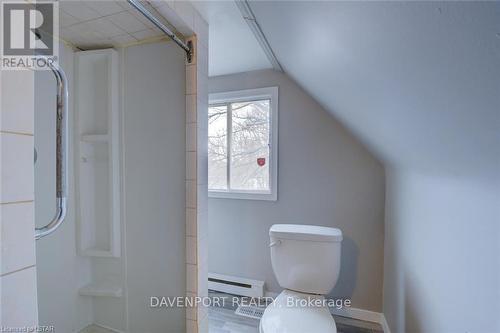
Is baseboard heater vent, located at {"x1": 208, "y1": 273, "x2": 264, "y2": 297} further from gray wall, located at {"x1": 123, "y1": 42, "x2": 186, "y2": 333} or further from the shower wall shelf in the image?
the shower wall shelf

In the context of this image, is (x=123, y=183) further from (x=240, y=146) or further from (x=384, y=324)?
(x=384, y=324)

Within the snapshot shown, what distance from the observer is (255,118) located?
1915mm

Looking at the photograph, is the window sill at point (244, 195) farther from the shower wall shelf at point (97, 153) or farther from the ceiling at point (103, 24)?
the ceiling at point (103, 24)


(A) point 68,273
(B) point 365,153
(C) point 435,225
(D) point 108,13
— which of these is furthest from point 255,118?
(A) point 68,273

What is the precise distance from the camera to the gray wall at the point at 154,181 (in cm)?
126

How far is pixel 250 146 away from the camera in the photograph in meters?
1.94

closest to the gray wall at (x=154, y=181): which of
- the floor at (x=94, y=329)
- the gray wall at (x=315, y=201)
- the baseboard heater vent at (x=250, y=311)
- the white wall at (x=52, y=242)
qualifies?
the floor at (x=94, y=329)

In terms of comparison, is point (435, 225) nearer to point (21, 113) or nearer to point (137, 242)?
point (21, 113)

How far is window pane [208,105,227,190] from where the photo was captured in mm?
2006

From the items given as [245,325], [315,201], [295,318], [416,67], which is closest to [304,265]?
[295,318]

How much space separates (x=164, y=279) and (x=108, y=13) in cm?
145

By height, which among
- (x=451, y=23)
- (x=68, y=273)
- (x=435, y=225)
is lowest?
(x=68, y=273)

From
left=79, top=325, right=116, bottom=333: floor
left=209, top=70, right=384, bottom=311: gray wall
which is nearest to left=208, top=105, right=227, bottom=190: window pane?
left=209, top=70, right=384, bottom=311: gray wall

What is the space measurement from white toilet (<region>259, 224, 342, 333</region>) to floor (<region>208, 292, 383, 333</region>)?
0.46 m
